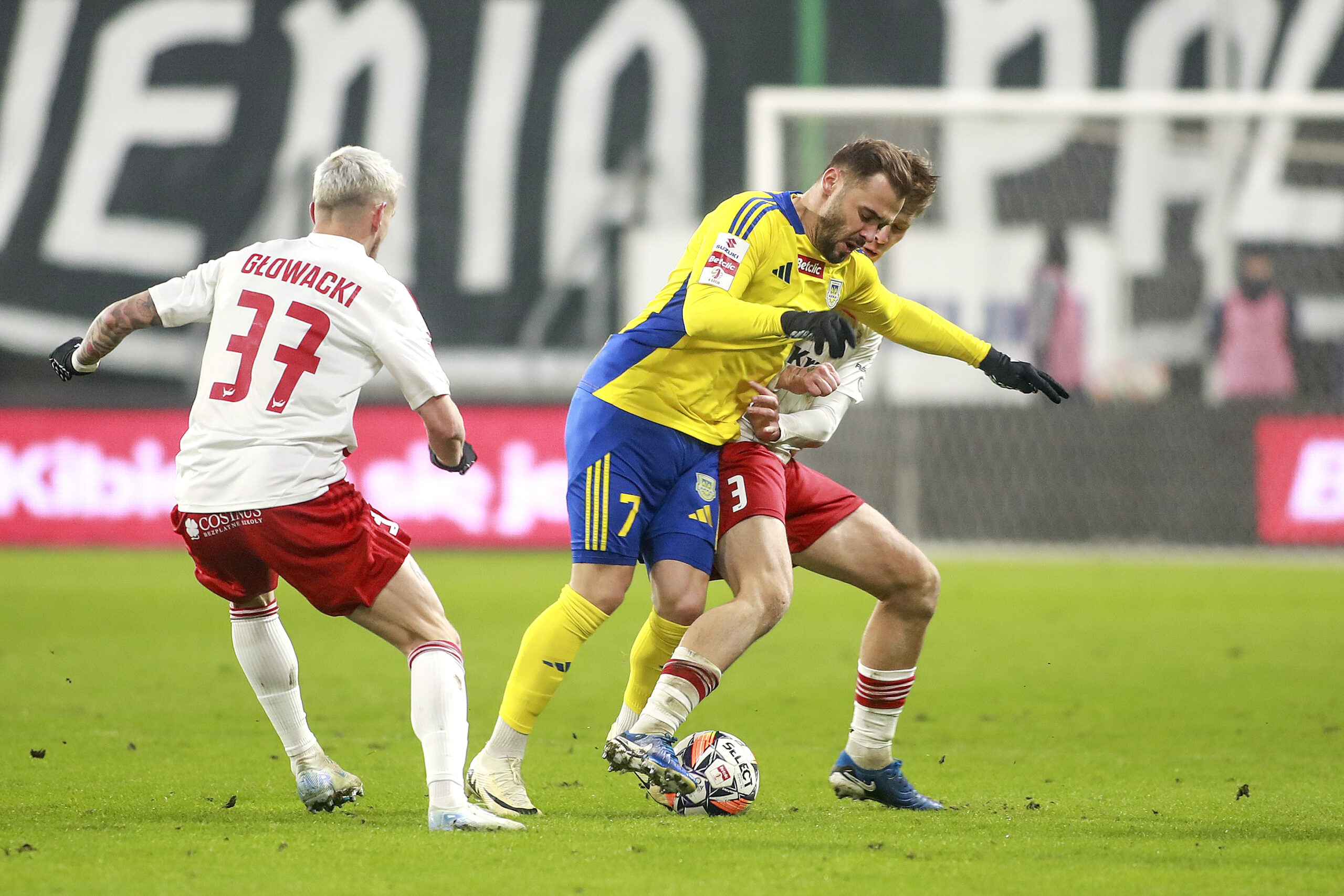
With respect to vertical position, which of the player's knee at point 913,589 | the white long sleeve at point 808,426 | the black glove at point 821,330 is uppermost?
the black glove at point 821,330

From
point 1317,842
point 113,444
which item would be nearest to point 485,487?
point 113,444

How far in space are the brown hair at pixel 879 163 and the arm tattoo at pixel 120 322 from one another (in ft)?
6.40

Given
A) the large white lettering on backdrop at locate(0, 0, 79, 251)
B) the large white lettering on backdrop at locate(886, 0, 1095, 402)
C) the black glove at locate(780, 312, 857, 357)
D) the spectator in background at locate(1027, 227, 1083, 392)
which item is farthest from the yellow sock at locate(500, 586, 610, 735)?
the large white lettering on backdrop at locate(0, 0, 79, 251)

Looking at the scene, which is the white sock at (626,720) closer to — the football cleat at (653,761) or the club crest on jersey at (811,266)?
the football cleat at (653,761)

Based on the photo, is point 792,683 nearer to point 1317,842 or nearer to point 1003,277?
point 1317,842

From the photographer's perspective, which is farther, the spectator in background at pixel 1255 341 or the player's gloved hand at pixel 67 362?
the spectator in background at pixel 1255 341

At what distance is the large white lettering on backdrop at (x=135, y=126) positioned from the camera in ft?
59.0

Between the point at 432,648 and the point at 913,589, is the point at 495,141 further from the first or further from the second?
the point at 432,648

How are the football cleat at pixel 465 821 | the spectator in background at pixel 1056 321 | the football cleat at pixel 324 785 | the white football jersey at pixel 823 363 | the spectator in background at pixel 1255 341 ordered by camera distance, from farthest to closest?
the spectator in background at pixel 1255 341, the spectator in background at pixel 1056 321, the white football jersey at pixel 823 363, the football cleat at pixel 324 785, the football cleat at pixel 465 821

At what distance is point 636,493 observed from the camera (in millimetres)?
4844

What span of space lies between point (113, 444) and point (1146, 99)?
30.4 feet

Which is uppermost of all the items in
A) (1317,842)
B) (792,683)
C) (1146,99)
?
(1146,99)

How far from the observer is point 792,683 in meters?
7.86

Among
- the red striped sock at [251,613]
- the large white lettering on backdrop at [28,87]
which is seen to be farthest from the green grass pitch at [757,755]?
the large white lettering on backdrop at [28,87]
